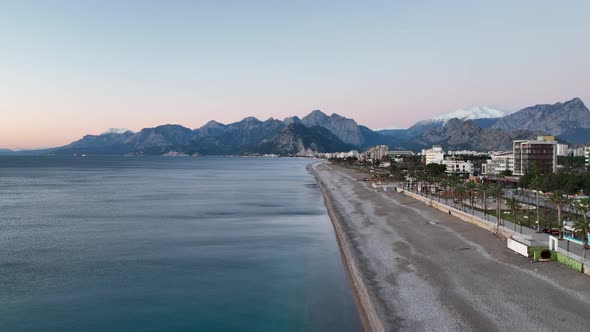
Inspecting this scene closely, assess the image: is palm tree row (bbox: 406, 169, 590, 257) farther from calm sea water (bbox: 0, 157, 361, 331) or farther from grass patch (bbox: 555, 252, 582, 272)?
calm sea water (bbox: 0, 157, 361, 331)

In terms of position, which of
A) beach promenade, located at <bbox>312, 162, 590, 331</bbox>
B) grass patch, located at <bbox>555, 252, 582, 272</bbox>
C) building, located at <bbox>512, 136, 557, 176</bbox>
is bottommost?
beach promenade, located at <bbox>312, 162, 590, 331</bbox>

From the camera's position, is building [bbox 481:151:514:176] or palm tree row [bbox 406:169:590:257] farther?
building [bbox 481:151:514:176]

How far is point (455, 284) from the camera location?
90.7 feet

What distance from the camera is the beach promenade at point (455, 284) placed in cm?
2200

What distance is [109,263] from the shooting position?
3609 centimetres

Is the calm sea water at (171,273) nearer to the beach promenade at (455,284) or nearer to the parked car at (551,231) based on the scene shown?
the beach promenade at (455,284)

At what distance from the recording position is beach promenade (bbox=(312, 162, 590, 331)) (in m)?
22.0

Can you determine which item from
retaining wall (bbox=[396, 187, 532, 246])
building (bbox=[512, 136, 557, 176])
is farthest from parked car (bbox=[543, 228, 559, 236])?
building (bbox=[512, 136, 557, 176])

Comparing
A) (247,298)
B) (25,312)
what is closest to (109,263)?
(25,312)

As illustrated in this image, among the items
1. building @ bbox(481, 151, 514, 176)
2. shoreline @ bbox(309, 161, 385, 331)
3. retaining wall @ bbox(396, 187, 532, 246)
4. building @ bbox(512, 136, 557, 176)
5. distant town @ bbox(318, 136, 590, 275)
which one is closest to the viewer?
shoreline @ bbox(309, 161, 385, 331)

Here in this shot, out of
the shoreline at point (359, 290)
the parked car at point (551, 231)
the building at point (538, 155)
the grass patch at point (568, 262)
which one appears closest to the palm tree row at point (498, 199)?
the parked car at point (551, 231)

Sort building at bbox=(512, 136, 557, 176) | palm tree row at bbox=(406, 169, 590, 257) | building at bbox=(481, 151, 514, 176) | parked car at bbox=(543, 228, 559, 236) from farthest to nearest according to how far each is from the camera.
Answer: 1. building at bbox=(481, 151, 514, 176)
2. building at bbox=(512, 136, 557, 176)
3. parked car at bbox=(543, 228, 559, 236)
4. palm tree row at bbox=(406, 169, 590, 257)

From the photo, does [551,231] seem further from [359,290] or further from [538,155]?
[538,155]

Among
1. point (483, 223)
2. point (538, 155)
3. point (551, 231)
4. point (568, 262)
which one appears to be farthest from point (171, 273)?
point (538, 155)
